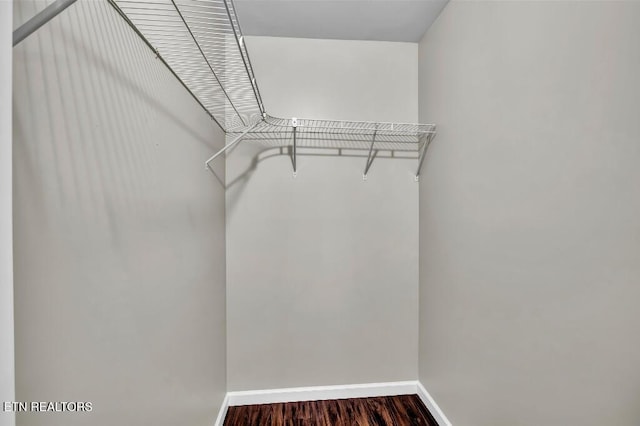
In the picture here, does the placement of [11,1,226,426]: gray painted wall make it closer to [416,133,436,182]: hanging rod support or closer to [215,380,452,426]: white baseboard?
[215,380,452,426]: white baseboard

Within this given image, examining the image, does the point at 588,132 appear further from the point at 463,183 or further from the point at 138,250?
the point at 138,250

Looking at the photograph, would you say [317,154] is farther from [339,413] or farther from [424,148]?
[339,413]

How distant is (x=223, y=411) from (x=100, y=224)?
5.32 ft

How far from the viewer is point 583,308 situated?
2.97ft

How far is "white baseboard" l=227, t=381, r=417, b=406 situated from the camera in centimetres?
197

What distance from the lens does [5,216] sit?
362 millimetres

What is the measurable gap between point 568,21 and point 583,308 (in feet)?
2.89

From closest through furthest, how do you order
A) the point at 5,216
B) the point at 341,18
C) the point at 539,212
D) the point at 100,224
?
the point at 5,216, the point at 100,224, the point at 539,212, the point at 341,18

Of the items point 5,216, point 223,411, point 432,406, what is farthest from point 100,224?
point 432,406

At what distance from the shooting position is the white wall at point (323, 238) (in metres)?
1.99

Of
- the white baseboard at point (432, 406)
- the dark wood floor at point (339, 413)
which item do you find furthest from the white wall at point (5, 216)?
the white baseboard at point (432, 406)

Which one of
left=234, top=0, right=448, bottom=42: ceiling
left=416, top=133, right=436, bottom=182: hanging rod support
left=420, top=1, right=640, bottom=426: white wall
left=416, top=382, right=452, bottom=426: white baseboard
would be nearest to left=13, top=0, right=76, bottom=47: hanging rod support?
left=420, top=1, right=640, bottom=426: white wall

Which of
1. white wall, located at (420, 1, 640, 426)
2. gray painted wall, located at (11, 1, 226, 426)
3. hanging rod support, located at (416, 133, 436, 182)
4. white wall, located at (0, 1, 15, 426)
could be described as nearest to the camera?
white wall, located at (0, 1, 15, 426)

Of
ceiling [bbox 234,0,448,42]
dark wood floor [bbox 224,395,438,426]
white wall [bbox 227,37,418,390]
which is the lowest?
dark wood floor [bbox 224,395,438,426]
